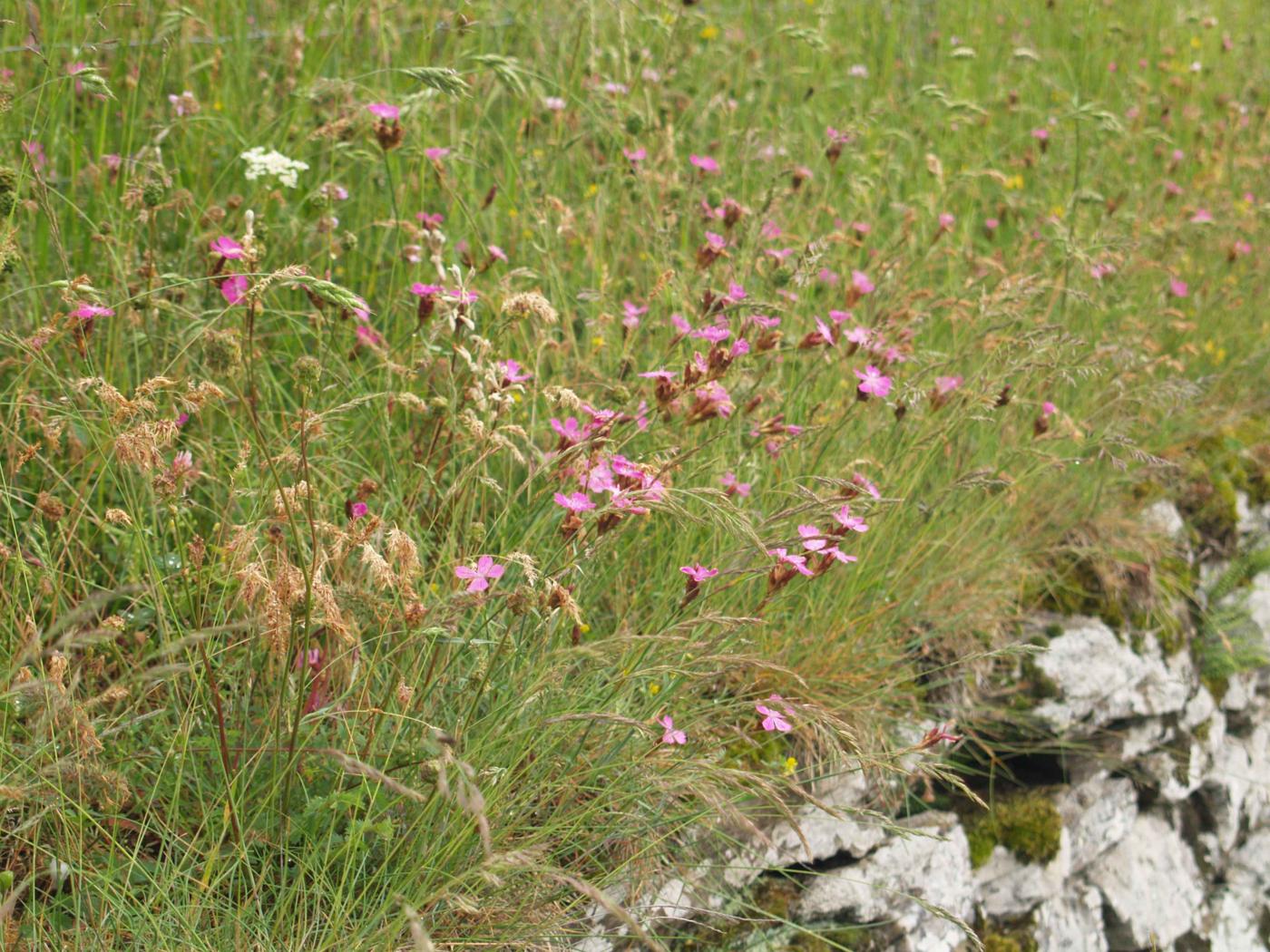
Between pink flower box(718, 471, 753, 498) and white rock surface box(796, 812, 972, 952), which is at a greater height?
pink flower box(718, 471, 753, 498)

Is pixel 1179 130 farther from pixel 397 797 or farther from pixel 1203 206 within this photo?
pixel 397 797

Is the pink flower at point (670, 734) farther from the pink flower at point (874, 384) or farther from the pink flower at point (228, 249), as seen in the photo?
the pink flower at point (228, 249)

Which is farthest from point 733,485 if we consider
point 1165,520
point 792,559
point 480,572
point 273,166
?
point 1165,520

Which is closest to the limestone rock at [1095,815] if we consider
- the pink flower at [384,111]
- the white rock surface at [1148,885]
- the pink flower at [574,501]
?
the white rock surface at [1148,885]

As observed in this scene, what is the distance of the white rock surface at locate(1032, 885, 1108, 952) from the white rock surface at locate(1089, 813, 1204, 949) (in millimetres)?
45

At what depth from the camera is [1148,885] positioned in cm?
A: 290

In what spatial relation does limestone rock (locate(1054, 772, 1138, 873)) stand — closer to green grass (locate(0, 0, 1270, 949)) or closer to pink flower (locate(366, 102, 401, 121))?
green grass (locate(0, 0, 1270, 949))

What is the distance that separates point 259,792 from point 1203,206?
3705mm

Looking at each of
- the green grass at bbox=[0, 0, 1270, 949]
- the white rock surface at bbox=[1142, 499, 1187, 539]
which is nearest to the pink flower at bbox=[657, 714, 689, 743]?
the green grass at bbox=[0, 0, 1270, 949]

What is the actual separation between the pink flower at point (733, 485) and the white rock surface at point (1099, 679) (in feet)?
3.45

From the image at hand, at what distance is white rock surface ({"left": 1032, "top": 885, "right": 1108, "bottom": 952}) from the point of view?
2602mm

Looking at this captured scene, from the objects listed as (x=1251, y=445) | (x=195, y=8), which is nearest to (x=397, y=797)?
(x=195, y=8)

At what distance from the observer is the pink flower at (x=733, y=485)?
2064 mm

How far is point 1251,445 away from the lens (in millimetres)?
3764
